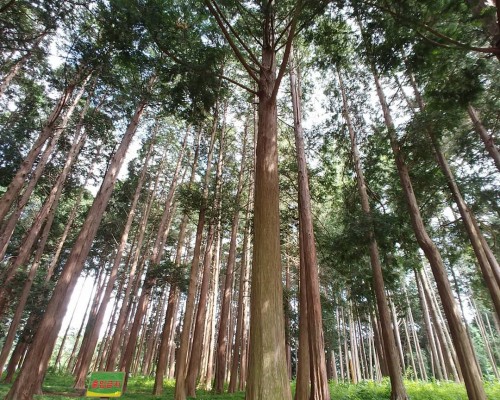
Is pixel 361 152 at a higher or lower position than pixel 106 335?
higher

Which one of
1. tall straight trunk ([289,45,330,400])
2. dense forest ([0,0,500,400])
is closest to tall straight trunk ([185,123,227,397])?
dense forest ([0,0,500,400])

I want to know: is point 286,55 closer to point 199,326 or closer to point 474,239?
point 474,239

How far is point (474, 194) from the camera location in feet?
34.2

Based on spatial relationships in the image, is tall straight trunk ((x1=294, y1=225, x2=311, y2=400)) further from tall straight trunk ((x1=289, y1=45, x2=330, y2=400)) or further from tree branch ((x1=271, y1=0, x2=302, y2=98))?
tree branch ((x1=271, y1=0, x2=302, y2=98))

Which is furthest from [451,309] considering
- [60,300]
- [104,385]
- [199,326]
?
[60,300]

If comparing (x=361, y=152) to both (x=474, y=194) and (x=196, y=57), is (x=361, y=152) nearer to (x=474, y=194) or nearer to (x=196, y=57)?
(x=474, y=194)

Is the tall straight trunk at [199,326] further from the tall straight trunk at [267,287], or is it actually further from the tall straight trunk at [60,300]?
the tall straight trunk at [267,287]

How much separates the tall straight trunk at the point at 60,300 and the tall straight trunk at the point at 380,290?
8220 millimetres

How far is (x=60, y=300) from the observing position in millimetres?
8281

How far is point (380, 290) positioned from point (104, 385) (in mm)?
7657

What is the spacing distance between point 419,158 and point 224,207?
7.07 meters

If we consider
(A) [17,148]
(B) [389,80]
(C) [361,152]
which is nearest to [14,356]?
(A) [17,148]

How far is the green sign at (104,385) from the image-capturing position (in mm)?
4516

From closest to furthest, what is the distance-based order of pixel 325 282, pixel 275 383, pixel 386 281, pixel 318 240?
pixel 275 383 < pixel 386 281 < pixel 318 240 < pixel 325 282
